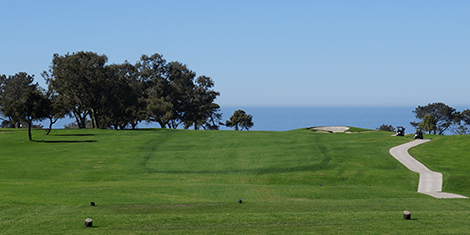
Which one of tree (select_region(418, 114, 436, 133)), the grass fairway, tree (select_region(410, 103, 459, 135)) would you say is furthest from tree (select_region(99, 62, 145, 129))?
tree (select_region(410, 103, 459, 135))

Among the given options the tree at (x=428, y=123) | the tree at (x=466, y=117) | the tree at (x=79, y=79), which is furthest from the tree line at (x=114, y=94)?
the tree at (x=466, y=117)

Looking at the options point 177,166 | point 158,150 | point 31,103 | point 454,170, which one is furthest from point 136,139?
point 454,170

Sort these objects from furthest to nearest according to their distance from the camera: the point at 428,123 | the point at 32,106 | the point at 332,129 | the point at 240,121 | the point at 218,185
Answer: the point at 240,121, the point at 428,123, the point at 332,129, the point at 32,106, the point at 218,185

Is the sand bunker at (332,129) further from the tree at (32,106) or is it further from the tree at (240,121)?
the tree at (32,106)

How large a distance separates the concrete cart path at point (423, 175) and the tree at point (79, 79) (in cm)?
5101

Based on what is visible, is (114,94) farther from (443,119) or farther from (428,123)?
(443,119)

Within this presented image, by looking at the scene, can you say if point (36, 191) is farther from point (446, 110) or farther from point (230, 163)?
point (446, 110)

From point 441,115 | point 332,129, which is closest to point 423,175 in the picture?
point 332,129

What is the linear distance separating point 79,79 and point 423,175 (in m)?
57.3

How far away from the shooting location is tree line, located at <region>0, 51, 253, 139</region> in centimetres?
6562

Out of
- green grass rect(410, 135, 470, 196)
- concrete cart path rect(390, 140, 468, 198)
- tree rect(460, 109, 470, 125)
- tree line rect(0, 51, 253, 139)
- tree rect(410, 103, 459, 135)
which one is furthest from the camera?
tree rect(410, 103, 459, 135)

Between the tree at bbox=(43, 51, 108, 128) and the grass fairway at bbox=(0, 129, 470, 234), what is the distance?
1005cm

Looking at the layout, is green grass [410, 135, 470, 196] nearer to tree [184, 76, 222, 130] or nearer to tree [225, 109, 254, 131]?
tree [184, 76, 222, 130]

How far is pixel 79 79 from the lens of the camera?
6619 centimetres
